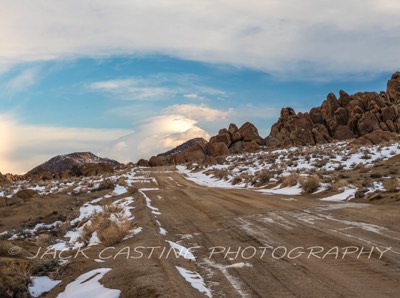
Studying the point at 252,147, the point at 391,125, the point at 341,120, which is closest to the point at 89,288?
the point at 252,147

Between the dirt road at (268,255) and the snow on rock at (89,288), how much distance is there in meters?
0.17

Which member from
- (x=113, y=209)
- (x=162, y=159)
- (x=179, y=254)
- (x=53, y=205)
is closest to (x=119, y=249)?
(x=179, y=254)

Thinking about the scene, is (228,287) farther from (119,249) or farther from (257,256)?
(119,249)

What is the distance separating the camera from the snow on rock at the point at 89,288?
5.86 m

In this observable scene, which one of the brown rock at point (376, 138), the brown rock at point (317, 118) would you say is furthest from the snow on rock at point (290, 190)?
the brown rock at point (317, 118)

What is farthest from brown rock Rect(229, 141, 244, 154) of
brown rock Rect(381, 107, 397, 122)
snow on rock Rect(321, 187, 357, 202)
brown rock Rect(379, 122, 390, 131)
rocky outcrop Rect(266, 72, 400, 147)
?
snow on rock Rect(321, 187, 357, 202)

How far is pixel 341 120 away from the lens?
7662 centimetres

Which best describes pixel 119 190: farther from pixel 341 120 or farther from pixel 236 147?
pixel 341 120

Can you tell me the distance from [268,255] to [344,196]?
10027 millimetres

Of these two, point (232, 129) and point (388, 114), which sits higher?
point (232, 129)

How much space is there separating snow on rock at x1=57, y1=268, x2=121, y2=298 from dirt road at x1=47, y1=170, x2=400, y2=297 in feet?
0.57

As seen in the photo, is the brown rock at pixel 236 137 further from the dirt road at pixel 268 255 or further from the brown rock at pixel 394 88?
the dirt road at pixel 268 255

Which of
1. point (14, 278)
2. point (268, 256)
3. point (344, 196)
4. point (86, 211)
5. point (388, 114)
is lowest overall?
point (344, 196)

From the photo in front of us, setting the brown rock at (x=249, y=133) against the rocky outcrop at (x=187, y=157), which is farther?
the rocky outcrop at (x=187, y=157)
